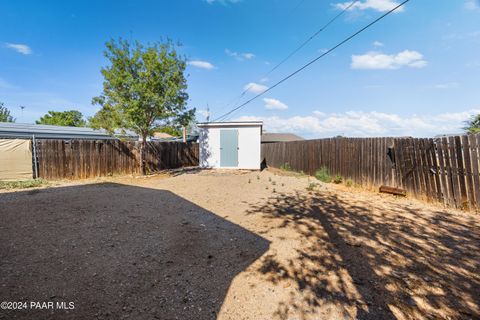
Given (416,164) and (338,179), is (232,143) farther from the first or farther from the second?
(416,164)

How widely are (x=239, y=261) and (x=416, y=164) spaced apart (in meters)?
5.84

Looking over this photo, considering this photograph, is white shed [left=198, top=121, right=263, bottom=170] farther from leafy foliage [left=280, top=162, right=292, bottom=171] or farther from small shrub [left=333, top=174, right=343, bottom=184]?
small shrub [left=333, top=174, right=343, bottom=184]

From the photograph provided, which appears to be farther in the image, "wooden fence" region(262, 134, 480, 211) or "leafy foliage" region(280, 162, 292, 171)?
"leafy foliage" region(280, 162, 292, 171)

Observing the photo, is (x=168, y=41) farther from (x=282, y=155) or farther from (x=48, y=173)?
(x=282, y=155)

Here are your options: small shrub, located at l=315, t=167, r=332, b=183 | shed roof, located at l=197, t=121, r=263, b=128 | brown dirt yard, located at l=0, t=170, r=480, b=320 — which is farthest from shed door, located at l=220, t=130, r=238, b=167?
brown dirt yard, located at l=0, t=170, r=480, b=320

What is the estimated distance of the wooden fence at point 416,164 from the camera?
495 cm

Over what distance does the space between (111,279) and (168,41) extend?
439 inches

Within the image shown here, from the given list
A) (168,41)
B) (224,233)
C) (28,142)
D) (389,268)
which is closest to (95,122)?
(28,142)

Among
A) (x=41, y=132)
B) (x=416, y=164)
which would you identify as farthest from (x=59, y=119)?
(x=416, y=164)

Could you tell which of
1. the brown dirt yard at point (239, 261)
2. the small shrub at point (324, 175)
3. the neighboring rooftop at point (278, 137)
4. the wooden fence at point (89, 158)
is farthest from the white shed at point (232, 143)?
the neighboring rooftop at point (278, 137)

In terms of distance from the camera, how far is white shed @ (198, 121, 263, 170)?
541 inches

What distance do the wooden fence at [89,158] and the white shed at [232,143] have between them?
3283 mm

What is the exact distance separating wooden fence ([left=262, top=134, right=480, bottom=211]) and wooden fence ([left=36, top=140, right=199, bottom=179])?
948 cm

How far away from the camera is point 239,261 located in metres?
3.08
